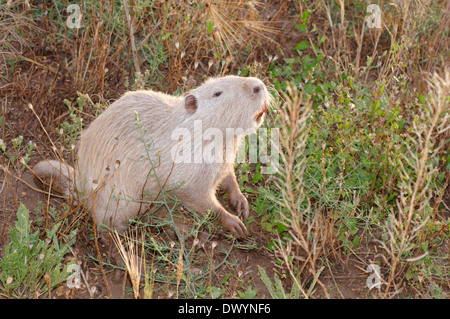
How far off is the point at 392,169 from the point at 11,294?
2.42 m

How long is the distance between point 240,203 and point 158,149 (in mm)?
726

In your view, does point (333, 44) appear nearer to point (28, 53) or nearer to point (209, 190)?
point (209, 190)

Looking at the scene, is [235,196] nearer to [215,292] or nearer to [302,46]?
[215,292]

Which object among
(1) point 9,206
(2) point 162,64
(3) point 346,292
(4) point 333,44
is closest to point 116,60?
(2) point 162,64

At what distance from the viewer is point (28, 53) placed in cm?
422

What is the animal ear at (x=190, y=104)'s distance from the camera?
10.7 feet

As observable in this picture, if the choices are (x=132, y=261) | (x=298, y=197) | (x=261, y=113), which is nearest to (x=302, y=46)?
(x=261, y=113)

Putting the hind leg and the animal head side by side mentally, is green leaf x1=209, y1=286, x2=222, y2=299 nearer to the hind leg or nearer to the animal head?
the hind leg

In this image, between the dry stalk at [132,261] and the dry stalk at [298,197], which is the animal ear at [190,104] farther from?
the dry stalk at [132,261]

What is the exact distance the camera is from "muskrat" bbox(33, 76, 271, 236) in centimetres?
323

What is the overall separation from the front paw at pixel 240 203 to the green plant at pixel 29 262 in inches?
42.9

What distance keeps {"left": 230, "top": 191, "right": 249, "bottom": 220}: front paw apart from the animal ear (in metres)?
0.72

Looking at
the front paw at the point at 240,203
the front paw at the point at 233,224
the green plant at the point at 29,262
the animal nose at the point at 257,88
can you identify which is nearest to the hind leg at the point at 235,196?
the front paw at the point at 240,203

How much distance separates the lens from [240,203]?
368 cm
